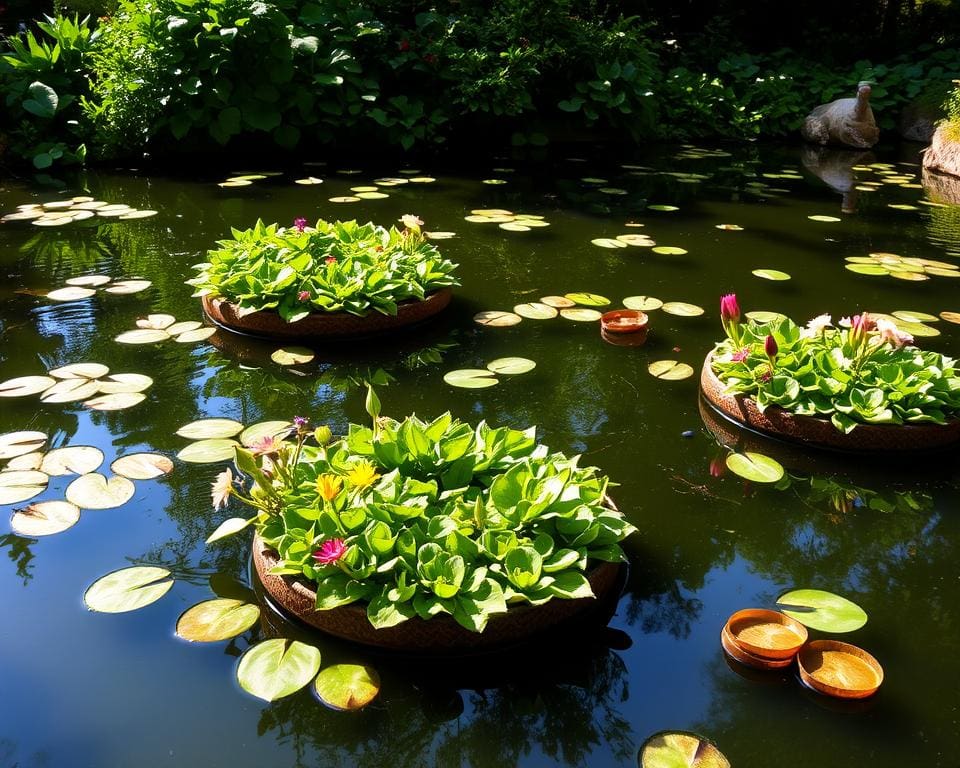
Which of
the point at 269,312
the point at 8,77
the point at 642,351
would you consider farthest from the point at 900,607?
the point at 8,77

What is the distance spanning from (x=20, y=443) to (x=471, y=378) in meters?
1.31

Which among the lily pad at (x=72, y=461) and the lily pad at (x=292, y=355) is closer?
the lily pad at (x=72, y=461)

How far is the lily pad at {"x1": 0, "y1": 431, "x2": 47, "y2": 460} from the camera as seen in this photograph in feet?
7.30

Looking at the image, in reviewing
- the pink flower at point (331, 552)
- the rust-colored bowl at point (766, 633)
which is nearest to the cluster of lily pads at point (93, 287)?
the pink flower at point (331, 552)

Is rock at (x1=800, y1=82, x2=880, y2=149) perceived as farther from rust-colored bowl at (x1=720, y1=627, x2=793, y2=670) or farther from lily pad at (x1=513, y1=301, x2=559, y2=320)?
rust-colored bowl at (x1=720, y1=627, x2=793, y2=670)

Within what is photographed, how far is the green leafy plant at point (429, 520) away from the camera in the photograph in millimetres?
1544

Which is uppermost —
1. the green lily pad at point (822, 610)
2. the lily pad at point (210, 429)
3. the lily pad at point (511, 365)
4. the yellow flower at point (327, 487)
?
the yellow flower at point (327, 487)

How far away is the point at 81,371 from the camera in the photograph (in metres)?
2.71

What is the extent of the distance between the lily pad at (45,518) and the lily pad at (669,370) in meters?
1.78

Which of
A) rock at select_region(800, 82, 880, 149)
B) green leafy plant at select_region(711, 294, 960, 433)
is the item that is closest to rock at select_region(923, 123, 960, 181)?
rock at select_region(800, 82, 880, 149)

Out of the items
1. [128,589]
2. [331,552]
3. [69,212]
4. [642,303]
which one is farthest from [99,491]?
[69,212]

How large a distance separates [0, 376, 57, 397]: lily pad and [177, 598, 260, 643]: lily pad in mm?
1253

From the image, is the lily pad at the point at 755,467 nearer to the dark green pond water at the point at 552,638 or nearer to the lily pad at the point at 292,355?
the dark green pond water at the point at 552,638

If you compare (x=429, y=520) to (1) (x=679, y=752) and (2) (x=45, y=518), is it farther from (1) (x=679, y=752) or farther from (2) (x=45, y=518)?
(2) (x=45, y=518)
